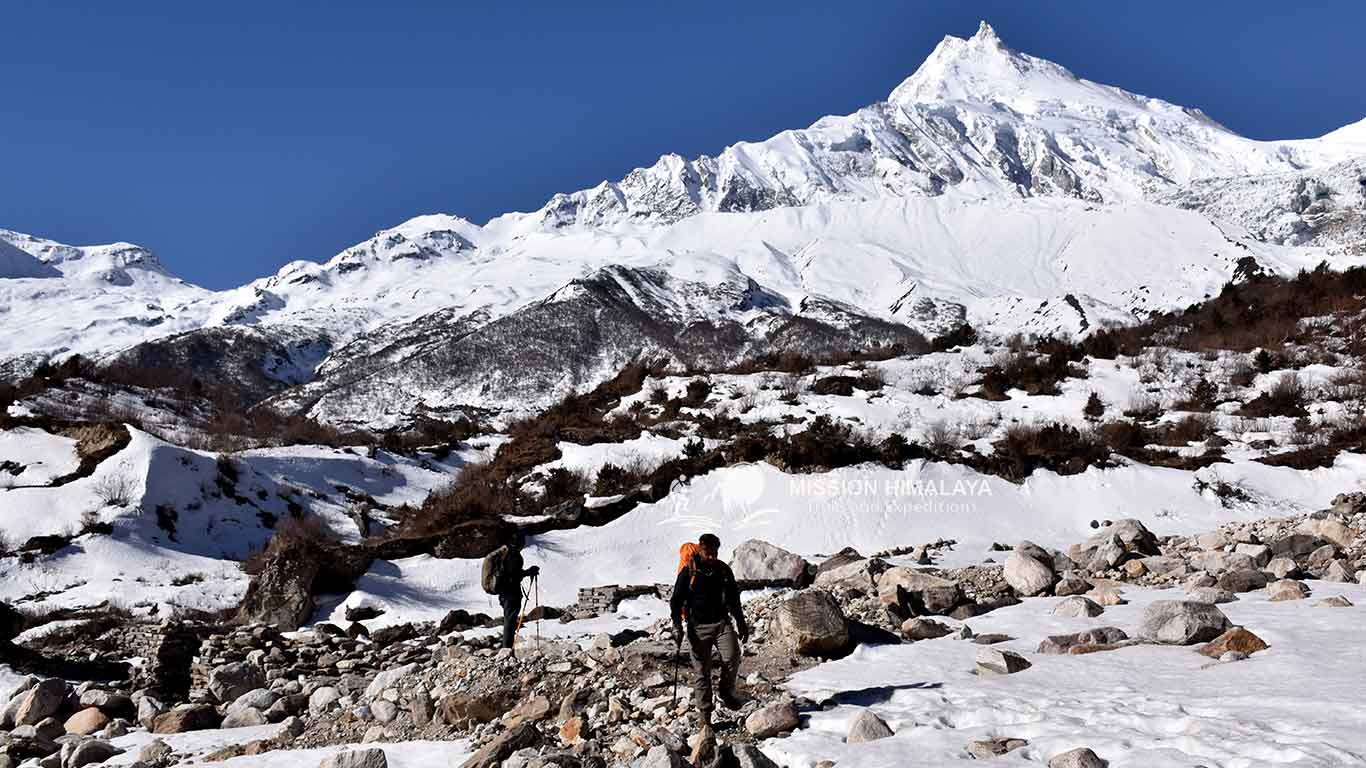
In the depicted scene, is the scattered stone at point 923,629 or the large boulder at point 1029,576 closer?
the scattered stone at point 923,629

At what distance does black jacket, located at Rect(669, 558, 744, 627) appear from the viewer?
6.20 metres

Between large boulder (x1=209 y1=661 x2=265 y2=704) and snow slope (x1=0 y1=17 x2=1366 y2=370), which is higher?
snow slope (x1=0 y1=17 x2=1366 y2=370)

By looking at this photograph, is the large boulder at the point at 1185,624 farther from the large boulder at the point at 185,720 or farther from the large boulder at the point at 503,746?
the large boulder at the point at 185,720

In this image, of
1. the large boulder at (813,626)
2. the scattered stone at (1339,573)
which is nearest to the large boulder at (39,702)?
the large boulder at (813,626)

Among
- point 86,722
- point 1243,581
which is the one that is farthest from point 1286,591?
point 86,722

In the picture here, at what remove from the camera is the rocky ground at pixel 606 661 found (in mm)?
5938

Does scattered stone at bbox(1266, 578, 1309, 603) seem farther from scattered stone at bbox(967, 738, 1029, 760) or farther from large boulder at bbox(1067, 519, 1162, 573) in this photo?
scattered stone at bbox(967, 738, 1029, 760)

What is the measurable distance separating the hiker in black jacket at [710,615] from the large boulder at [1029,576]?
5.46 metres

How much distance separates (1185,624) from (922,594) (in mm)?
2914

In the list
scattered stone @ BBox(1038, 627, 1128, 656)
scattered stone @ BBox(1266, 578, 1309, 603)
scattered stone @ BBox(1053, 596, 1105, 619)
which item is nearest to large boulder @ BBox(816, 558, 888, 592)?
scattered stone @ BBox(1053, 596, 1105, 619)

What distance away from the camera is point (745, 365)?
103 ft

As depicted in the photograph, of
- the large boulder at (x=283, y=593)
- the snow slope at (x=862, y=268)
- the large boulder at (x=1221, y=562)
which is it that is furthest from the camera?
the snow slope at (x=862, y=268)

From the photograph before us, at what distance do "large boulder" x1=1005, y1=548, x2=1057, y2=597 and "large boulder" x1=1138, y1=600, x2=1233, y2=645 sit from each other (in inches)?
116

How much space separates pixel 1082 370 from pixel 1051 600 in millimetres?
19327
